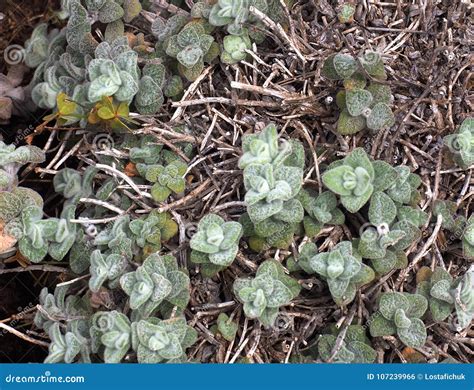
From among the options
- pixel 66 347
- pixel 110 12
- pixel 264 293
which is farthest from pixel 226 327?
pixel 110 12

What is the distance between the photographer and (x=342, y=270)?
50.0 inches

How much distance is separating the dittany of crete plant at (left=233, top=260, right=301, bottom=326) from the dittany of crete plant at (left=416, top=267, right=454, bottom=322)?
28 cm

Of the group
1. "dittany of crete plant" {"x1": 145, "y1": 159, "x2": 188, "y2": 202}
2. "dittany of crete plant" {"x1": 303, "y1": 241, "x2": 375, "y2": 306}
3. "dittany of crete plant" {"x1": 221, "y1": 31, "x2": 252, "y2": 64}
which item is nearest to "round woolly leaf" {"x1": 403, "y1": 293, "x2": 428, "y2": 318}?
"dittany of crete plant" {"x1": 303, "y1": 241, "x2": 375, "y2": 306}

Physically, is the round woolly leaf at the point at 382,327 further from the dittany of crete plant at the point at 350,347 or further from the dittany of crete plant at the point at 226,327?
the dittany of crete plant at the point at 226,327

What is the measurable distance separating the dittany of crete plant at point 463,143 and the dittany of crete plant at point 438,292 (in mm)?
246

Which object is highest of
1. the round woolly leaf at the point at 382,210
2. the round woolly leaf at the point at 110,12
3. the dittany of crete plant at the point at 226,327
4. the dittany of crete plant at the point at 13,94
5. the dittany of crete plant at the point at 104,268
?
→ the round woolly leaf at the point at 110,12

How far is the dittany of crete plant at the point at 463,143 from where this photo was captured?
1.35 m

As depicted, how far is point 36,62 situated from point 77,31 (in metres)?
0.18

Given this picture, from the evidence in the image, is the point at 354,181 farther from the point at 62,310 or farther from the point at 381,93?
the point at 62,310

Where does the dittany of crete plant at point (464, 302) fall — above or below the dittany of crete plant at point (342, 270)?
below

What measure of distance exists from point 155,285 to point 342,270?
384mm

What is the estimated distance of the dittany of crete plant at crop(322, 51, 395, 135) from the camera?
4.53ft

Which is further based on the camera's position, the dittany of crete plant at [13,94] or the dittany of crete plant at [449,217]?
the dittany of crete plant at [13,94]

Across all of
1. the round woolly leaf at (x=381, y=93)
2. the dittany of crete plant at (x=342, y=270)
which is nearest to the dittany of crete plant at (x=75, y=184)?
the dittany of crete plant at (x=342, y=270)
